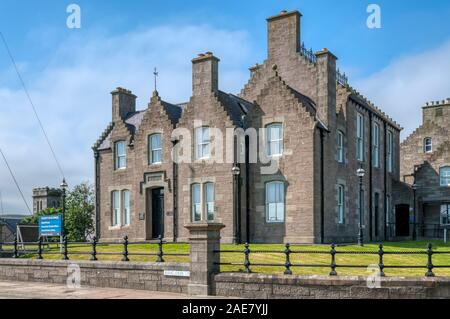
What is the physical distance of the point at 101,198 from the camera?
35.2 metres

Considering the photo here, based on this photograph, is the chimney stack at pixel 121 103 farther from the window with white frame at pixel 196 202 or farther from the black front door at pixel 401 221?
the black front door at pixel 401 221

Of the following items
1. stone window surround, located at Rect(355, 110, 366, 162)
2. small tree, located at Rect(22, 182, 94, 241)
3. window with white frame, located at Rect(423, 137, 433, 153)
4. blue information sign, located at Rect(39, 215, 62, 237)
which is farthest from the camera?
small tree, located at Rect(22, 182, 94, 241)

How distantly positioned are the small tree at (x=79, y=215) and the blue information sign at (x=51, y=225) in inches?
1135

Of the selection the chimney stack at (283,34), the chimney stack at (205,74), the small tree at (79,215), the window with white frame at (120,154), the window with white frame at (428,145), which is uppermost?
the chimney stack at (283,34)

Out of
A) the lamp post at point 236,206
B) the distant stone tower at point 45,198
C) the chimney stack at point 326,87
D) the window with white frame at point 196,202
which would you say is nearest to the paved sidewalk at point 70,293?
the lamp post at point 236,206

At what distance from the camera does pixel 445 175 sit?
3994 centimetres

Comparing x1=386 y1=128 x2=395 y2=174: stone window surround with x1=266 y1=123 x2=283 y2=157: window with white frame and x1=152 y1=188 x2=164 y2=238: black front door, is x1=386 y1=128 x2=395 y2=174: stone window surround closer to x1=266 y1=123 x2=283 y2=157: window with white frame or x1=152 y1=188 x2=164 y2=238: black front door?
x1=266 y1=123 x2=283 y2=157: window with white frame

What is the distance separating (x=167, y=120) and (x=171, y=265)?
51.4ft

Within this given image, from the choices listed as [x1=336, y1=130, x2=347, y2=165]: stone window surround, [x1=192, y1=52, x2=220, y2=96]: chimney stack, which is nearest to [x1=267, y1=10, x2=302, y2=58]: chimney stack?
[x1=192, y1=52, x2=220, y2=96]: chimney stack

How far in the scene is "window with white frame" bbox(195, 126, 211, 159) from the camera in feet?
95.5

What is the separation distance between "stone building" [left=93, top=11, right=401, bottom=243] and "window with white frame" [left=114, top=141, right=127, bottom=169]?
7 cm

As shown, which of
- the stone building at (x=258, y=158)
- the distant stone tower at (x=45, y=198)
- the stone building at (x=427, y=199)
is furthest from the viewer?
the distant stone tower at (x=45, y=198)

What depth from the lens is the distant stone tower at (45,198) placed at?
324 feet
